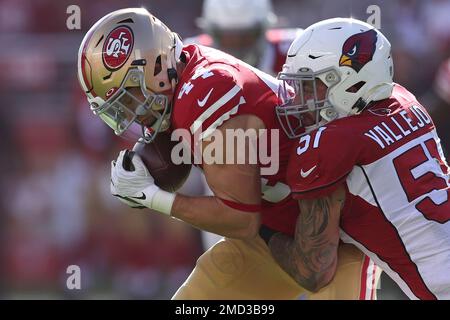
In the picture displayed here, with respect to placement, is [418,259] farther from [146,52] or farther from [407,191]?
[146,52]

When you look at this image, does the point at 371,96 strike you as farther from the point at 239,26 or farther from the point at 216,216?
the point at 239,26

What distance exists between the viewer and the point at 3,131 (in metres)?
7.96

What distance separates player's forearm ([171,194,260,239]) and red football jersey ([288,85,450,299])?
0.21 metres

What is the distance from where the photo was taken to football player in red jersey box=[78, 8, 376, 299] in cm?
366

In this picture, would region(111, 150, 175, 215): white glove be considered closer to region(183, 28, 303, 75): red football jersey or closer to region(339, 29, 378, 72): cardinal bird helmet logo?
region(339, 29, 378, 72): cardinal bird helmet logo

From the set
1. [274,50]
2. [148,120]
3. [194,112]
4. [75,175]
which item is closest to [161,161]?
[148,120]

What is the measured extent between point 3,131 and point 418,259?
4948 mm

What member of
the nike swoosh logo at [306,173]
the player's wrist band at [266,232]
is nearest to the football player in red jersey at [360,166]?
the nike swoosh logo at [306,173]

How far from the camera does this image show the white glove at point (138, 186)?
3.80m

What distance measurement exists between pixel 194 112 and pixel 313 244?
62 centimetres

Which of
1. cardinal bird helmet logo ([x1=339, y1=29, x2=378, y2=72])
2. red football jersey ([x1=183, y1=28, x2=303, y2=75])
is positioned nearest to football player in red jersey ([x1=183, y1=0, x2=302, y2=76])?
red football jersey ([x1=183, y1=28, x2=303, y2=75])

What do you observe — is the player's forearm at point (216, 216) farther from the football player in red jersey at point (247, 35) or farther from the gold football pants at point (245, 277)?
the football player in red jersey at point (247, 35)

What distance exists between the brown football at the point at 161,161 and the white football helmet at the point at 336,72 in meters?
0.50

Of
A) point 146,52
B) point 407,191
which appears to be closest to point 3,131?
point 146,52
